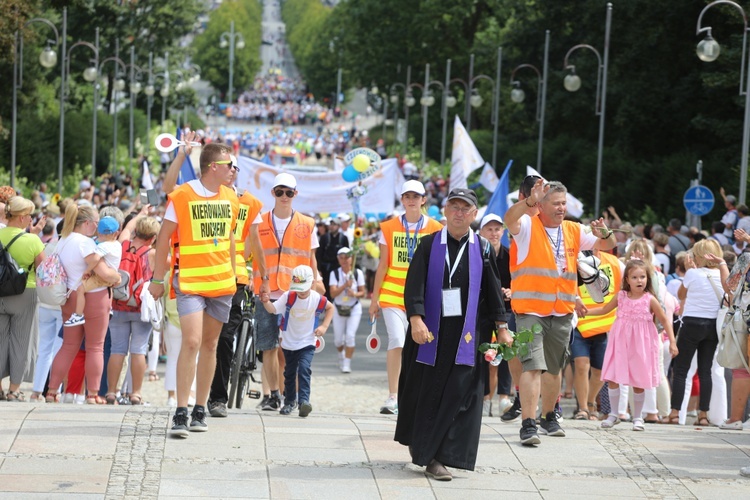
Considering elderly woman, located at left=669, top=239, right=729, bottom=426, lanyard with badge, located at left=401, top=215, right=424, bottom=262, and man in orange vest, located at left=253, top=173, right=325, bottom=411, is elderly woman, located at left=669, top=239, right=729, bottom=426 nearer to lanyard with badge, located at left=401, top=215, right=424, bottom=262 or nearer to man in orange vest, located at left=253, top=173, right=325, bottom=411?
lanyard with badge, located at left=401, top=215, right=424, bottom=262

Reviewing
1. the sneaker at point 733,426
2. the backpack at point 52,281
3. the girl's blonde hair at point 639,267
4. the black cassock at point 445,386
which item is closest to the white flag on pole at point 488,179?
the girl's blonde hair at point 639,267

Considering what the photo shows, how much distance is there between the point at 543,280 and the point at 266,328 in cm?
285

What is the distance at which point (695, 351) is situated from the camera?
13.1m

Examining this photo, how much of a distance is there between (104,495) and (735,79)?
1088 inches

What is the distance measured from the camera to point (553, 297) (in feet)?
32.0

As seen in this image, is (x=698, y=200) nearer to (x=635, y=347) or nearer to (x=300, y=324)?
(x=635, y=347)

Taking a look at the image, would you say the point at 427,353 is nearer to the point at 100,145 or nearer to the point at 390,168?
the point at 390,168

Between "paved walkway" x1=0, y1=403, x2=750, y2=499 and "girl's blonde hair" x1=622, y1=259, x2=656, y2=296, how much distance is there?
207 cm

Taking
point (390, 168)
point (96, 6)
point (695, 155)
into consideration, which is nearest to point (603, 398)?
point (390, 168)

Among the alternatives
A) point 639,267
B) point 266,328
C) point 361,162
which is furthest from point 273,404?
point 361,162

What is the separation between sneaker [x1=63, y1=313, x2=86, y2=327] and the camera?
11.6 meters

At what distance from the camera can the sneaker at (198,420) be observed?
9.06 m

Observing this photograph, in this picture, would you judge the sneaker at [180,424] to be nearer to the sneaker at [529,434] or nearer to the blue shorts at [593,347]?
the sneaker at [529,434]

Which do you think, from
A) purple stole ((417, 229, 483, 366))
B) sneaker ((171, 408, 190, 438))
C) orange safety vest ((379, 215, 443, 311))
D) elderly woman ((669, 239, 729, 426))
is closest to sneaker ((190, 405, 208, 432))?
sneaker ((171, 408, 190, 438))
